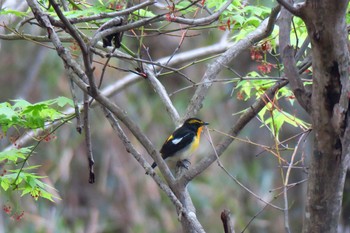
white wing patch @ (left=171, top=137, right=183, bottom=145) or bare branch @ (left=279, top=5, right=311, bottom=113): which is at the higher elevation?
bare branch @ (left=279, top=5, right=311, bottom=113)

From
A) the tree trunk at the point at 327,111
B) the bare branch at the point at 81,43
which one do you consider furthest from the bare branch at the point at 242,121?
the bare branch at the point at 81,43

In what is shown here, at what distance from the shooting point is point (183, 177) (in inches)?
126

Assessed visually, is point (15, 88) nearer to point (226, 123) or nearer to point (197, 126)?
point (226, 123)

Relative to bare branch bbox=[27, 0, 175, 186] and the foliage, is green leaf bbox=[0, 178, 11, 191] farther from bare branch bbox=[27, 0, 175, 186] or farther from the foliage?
bare branch bbox=[27, 0, 175, 186]

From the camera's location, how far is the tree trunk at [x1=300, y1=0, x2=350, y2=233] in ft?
7.45

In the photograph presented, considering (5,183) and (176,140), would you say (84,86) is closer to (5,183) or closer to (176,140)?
(5,183)

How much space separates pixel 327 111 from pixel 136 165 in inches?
286

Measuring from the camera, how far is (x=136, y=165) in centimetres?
955

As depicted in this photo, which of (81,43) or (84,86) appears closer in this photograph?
(81,43)

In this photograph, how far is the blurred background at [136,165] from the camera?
30.3ft

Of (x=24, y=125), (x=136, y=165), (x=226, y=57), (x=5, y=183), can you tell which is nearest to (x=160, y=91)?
(x=226, y=57)

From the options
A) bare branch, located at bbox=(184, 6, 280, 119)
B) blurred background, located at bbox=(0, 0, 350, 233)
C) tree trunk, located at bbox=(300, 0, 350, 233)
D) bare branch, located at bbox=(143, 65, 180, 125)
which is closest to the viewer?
tree trunk, located at bbox=(300, 0, 350, 233)

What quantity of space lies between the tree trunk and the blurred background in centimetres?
656

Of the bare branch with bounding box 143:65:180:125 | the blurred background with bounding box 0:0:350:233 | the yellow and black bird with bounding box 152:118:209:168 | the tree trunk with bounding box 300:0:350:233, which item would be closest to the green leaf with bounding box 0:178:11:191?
the bare branch with bounding box 143:65:180:125
